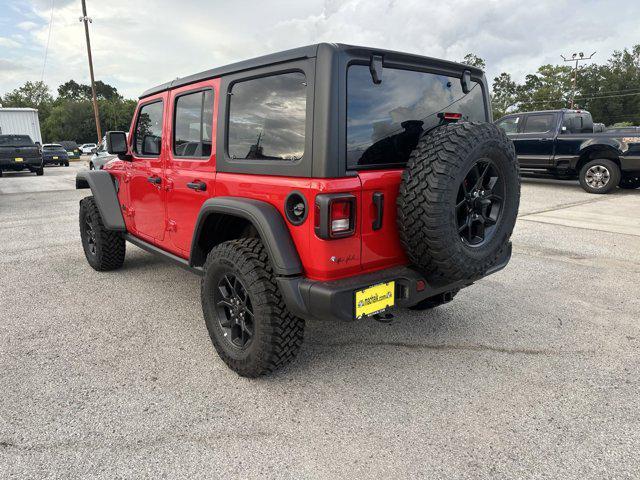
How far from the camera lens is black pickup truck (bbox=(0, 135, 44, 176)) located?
17.3 metres

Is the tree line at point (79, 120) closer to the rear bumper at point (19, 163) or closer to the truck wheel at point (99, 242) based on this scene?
the rear bumper at point (19, 163)

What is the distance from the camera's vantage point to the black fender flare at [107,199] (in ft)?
14.4

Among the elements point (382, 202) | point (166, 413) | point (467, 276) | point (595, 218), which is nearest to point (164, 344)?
point (166, 413)

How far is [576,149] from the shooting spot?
1029cm

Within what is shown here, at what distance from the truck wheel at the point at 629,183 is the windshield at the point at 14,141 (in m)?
20.4

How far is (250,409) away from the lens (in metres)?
2.40

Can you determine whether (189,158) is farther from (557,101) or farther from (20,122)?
(557,101)

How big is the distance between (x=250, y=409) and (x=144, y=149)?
2594mm

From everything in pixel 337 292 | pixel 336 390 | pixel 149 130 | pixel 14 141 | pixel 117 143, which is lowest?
pixel 336 390

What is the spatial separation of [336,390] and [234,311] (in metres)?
0.78

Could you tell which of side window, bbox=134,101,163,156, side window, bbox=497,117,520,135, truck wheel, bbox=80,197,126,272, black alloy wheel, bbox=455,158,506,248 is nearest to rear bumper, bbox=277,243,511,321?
black alloy wheel, bbox=455,158,506,248

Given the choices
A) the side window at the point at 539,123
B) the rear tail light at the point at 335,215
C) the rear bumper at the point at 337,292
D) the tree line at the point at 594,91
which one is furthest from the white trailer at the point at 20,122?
the tree line at the point at 594,91

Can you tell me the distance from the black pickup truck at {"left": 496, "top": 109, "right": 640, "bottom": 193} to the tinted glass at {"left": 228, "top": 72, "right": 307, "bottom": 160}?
8.57m

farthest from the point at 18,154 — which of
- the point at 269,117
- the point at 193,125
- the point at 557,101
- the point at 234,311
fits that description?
the point at 557,101
